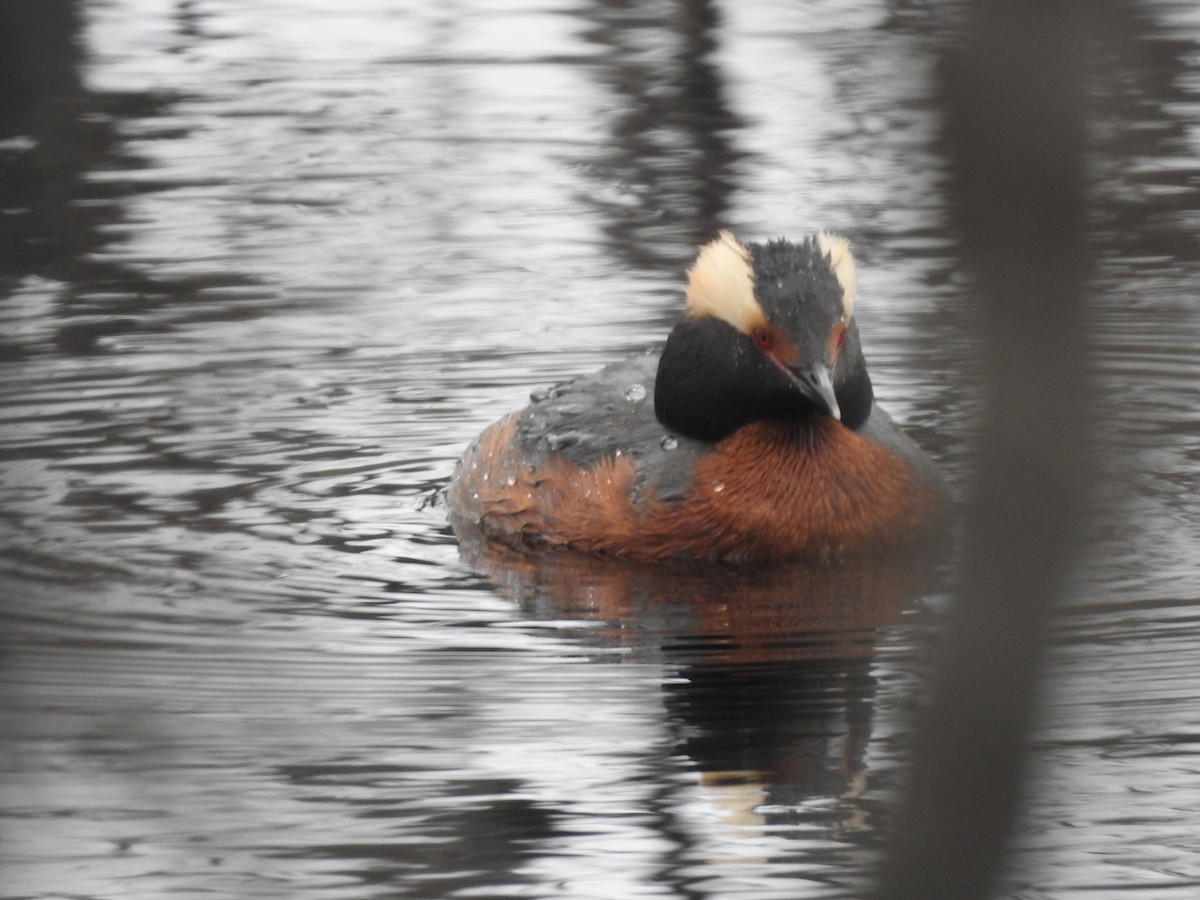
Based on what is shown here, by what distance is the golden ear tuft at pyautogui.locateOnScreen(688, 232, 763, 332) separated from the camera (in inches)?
301

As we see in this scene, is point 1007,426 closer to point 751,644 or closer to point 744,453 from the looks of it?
point 751,644

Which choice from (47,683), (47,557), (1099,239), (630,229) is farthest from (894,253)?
(1099,239)

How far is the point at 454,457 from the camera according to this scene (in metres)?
9.41

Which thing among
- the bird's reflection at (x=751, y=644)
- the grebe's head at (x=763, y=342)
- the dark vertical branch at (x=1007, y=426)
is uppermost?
the dark vertical branch at (x=1007, y=426)

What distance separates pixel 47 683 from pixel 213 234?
7269 millimetres

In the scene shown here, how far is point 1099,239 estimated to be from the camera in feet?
5.13

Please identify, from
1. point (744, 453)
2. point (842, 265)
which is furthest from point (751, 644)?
point (842, 265)

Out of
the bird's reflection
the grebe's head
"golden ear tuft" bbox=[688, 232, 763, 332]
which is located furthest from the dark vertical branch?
"golden ear tuft" bbox=[688, 232, 763, 332]

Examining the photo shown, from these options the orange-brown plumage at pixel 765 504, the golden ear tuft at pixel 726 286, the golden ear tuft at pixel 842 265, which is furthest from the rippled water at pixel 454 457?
the golden ear tuft at pixel 726 286

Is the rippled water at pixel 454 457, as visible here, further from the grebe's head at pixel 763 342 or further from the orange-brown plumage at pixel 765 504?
the grebe's head at pixel 763 342

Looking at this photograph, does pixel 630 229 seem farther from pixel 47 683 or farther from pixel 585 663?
pixel 47 683

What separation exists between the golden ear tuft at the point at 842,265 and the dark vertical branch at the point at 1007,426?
6.28 metres

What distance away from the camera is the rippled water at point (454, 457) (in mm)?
3811

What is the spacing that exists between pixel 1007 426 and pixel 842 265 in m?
6.51
